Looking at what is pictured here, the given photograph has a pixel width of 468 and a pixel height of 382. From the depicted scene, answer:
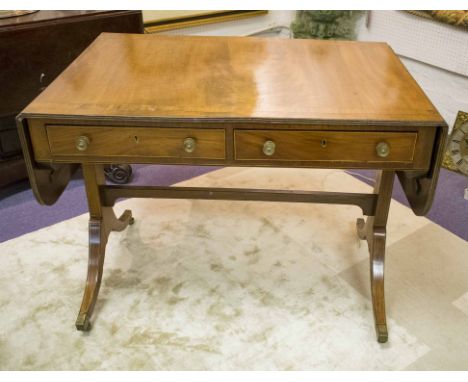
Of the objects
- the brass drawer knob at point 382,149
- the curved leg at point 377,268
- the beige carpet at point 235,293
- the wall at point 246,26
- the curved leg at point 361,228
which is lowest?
the beige carpet at point 235,293

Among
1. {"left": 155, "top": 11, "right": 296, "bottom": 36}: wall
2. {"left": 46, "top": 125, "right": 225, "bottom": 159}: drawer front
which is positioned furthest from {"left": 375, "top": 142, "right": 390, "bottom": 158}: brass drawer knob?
{"left": 155, "top": 11, "right": 296, "bottom": 36}: wall

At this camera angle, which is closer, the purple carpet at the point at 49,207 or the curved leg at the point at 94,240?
the curved leg at the point at 94,240

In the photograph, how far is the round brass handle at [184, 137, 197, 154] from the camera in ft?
4.27

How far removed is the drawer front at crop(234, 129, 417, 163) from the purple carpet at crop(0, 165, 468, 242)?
1.05 m

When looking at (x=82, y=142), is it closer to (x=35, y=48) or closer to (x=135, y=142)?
(x=135, y=142)

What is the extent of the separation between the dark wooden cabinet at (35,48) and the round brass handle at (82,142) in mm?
973

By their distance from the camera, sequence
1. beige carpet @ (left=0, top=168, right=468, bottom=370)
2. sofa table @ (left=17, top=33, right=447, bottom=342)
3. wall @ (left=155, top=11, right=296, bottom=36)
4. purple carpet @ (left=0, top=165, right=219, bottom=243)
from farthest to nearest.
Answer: wall @ (left=155, top=11, right=296, bottom=36) < purple carpet @ (left=0, top=165, right=219, bottom=243) < beige carpet @ (left=0, top=168, right=468, bottom=370) < sofa table @ (left=17, top=33, right=447, bottom=342)

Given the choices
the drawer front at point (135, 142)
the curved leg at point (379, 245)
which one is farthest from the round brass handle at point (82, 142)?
the curved leg at point (379, 245)

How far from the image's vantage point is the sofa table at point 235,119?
1271 mm

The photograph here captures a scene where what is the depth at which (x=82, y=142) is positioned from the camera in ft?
4.28

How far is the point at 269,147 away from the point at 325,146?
0.49ft

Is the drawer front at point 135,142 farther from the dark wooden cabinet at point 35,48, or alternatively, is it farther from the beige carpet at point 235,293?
the dark wooden cabinet at point 35,48

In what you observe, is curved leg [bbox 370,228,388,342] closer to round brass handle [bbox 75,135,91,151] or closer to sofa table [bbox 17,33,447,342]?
sofa table [bbox 17,33,447,342]
